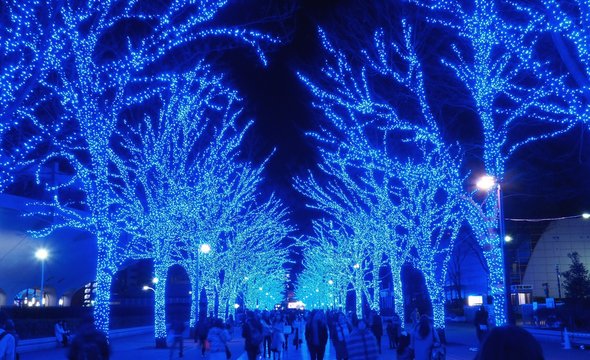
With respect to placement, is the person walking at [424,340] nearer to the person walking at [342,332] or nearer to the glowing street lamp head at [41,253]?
the person walking at [342,332]

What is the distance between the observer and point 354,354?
10500 mm

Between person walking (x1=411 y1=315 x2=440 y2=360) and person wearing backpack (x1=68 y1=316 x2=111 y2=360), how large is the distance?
562 centimetres

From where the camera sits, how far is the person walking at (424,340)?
36.1 feet

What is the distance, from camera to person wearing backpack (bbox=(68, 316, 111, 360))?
6.86 meters

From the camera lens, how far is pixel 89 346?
22.6ft

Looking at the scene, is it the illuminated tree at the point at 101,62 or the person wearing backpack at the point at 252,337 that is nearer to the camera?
the illuminated tree at the point at 101,62

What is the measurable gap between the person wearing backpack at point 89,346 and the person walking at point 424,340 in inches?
221

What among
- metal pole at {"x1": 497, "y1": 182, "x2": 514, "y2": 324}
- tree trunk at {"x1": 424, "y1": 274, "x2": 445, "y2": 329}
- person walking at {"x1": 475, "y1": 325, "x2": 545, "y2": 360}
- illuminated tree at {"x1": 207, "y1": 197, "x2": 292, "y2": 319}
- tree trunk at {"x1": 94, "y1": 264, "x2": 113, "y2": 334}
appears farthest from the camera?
illuminated tree at {"x1": 207, "y1": 197, "x2": 292, "y2": 319}

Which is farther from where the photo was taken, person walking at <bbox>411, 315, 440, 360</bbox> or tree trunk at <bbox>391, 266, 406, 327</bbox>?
tree trunk at <bbox>391, 266, 406, 327</bbox>

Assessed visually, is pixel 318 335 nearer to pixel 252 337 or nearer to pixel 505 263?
pixel 252 337

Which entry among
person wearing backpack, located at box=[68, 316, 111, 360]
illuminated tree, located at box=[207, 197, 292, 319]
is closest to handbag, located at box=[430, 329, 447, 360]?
person wearing backpack, located at box=[68, 316, 111, 360]

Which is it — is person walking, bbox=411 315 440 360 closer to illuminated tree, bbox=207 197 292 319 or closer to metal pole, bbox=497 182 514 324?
metal pole, bbox=497 182 514 324

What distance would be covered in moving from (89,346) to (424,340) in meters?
5.98

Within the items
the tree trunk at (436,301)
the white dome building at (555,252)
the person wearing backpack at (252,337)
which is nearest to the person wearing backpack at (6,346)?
the person wearing backpack at (252,337)
